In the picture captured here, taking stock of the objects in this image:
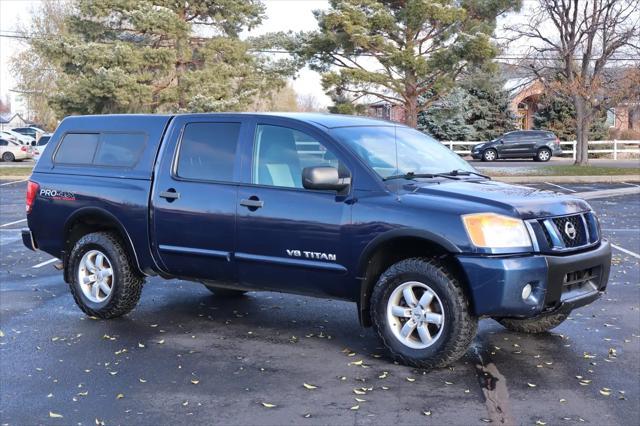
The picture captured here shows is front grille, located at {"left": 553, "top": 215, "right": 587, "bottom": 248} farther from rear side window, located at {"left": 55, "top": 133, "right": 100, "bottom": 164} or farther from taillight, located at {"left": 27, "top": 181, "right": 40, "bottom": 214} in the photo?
taillight, located at {"left": 27, "top": 181, "right": 40, "bottom": 214}

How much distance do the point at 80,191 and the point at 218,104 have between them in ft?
79.6

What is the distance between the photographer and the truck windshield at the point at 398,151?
5570mm

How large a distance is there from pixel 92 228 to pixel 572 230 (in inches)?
169

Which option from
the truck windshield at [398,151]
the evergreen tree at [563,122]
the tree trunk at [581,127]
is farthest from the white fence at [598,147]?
the truck windshield at [398,151]

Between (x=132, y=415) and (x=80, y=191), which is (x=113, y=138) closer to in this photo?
(x=80, y=191)

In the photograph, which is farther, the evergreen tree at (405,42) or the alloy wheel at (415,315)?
the evergreen tree at (405,42)

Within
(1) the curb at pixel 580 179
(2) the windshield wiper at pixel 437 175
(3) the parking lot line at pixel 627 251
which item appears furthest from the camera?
(1) the curb at pixel 580 179

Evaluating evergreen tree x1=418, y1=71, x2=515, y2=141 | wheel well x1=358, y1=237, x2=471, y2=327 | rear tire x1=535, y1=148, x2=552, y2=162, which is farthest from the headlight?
evergreen tree x1=418, y1=71, x2=515, y2=141

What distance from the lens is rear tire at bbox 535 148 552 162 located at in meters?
37.5

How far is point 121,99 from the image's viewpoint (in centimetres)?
2994

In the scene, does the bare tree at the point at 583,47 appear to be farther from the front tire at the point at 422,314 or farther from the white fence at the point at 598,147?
the front tire at the point at 422,314

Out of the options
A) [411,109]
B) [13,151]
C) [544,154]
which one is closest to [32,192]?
[411,109]

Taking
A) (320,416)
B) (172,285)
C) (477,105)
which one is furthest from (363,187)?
(477,105)

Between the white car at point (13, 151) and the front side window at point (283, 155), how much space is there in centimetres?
3637
